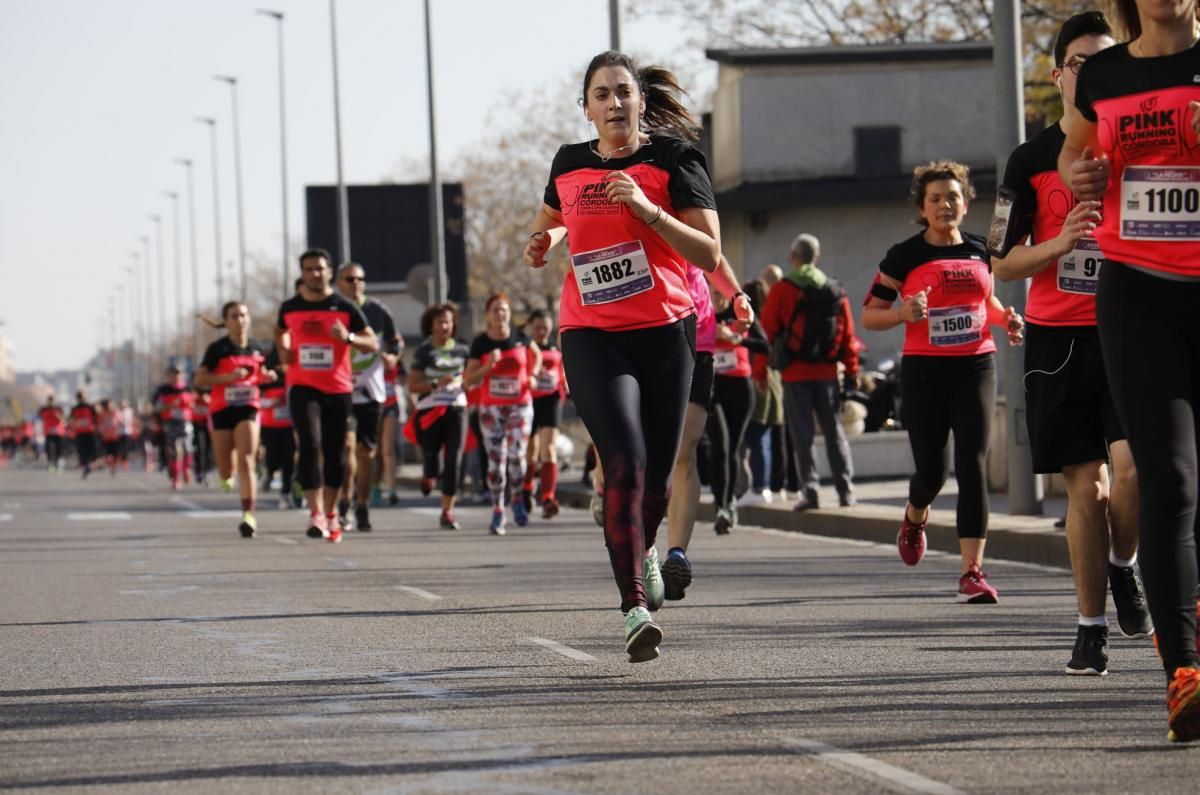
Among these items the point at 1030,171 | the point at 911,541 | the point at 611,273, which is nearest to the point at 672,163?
the point at 611,273

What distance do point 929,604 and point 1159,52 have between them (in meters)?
5.06

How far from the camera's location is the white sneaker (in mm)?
20172

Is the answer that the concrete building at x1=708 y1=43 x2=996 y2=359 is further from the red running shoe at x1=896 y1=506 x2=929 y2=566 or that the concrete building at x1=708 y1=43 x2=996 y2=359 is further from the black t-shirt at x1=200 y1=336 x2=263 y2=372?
the red running shoe at x1=896 y1=506 x2=929 y2=566

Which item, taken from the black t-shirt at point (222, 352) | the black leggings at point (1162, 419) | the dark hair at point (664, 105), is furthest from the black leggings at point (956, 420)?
the black t-shirt at point (222, 352)

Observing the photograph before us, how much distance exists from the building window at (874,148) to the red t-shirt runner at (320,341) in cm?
2616

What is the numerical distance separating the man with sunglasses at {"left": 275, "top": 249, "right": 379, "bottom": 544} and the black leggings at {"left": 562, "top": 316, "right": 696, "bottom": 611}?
29.2ft

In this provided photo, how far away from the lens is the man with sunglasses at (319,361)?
693 inches

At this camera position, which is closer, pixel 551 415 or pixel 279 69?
pixel 551 415

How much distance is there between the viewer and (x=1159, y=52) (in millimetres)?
6547

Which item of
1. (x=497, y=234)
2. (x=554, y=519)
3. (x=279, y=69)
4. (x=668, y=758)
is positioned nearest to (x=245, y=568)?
(x=554, y=519)

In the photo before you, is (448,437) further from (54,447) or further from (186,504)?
(54,447)

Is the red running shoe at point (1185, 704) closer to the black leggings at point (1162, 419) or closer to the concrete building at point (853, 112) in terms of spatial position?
the black leggings at point (1162, 419)

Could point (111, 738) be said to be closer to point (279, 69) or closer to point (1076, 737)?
point (1076, 737)

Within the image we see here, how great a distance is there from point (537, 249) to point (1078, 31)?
213cm
